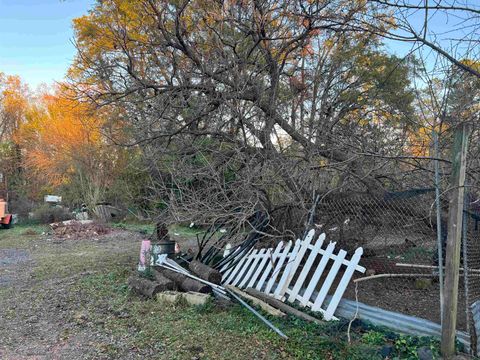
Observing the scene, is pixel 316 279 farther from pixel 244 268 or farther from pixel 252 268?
pixel 244 268

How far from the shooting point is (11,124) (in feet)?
67.8

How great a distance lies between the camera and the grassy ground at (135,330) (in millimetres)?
2834

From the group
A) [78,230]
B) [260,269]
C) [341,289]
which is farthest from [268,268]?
[78,230]

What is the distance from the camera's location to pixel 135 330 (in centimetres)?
340

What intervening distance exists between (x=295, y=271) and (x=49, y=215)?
43.3ft

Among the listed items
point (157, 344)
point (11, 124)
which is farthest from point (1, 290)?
point (11, 124)

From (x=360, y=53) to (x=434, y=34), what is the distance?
721 cm

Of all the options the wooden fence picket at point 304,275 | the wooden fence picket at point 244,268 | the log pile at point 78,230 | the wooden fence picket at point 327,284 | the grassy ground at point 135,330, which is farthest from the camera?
the log pile at point 78,230

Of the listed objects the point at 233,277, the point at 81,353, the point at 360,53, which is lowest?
the point at 81,353

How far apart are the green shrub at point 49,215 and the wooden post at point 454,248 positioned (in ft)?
48.4

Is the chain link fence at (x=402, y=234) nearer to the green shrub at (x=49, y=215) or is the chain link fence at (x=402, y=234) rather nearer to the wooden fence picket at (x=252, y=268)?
the wooden fence picket at (x=252, y=268)

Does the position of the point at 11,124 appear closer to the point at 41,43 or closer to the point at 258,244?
the point at 41,43

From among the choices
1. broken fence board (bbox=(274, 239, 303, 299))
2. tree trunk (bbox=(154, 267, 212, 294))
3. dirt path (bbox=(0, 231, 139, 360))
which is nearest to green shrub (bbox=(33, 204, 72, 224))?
dirt path (bbox=(0, 231, 139, 360))

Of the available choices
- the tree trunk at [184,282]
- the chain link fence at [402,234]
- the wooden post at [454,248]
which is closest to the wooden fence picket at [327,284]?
the chain link fence at [402,234]
